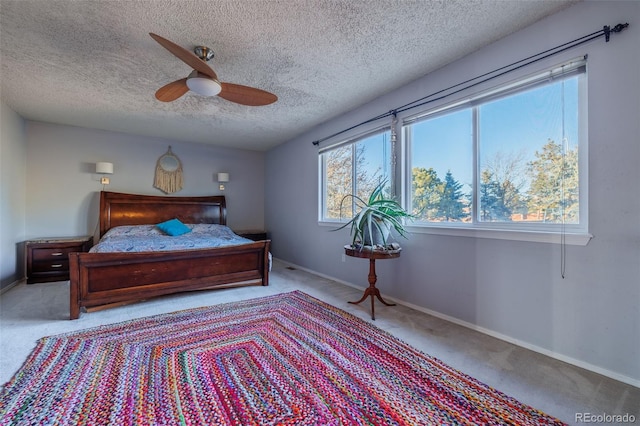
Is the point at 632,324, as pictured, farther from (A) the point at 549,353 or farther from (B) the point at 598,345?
(A) the point at 549,353

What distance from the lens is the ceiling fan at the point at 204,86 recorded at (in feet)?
6.27

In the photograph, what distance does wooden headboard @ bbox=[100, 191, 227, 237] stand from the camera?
4410mm

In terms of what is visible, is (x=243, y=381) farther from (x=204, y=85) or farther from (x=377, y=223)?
(x=204, y=85)

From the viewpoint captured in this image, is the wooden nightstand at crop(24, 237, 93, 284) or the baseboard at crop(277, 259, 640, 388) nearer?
the baseboard at crop(277, 259, 640, 388)

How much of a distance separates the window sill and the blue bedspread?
7.81ft

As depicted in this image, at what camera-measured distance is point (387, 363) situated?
1799 mm

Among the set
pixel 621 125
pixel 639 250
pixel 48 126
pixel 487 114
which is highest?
pixel 48 126

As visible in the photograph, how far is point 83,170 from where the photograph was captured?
4.42 m

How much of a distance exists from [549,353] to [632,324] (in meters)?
0.51

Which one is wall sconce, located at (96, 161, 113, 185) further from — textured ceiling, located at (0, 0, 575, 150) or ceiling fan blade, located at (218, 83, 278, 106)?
ceiling fan blade, located at (218, 83, 278, 106)

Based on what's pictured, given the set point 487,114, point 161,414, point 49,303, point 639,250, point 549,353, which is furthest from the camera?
point 49,303

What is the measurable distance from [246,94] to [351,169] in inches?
71.4

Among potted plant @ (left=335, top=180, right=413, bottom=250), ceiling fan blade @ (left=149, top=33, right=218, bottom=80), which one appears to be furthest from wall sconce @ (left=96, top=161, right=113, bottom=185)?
potted plant @ (left=335, top=180, right=413, bottom=250)

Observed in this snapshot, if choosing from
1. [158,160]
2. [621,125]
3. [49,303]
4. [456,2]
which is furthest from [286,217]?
[621,125]
